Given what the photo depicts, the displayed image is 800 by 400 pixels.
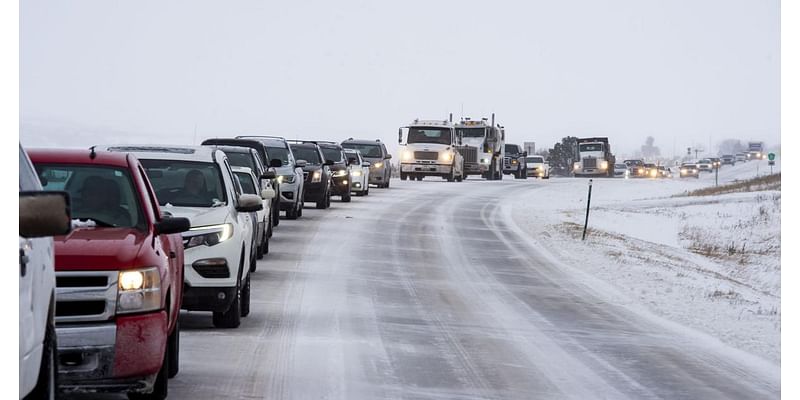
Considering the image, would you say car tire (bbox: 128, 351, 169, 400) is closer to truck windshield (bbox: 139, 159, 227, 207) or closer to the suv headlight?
the suv headlight

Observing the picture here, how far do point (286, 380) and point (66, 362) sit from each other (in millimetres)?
2906

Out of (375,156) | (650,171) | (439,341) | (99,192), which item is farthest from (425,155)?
(650,171)

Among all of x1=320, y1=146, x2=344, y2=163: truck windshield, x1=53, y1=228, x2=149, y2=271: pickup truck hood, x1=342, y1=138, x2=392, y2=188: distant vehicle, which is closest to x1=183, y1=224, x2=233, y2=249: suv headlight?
x1=53, y1=228, x2=149, y2=271: pickup truck hood

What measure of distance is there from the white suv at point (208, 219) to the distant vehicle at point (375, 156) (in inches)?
1419

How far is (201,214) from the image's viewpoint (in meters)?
14.1

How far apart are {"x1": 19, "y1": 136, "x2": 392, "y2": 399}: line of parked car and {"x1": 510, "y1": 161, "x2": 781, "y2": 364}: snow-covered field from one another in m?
5.44

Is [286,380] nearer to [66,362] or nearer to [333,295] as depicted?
[66,362]

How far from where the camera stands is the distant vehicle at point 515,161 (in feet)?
277

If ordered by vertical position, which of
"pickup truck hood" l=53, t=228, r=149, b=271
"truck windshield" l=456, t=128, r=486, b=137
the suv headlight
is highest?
"truck windshield" l=456, t=128, r=486, b=137

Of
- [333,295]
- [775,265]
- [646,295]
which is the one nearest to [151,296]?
[333,295]

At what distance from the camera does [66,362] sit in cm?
796

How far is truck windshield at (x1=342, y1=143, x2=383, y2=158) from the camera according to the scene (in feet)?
169

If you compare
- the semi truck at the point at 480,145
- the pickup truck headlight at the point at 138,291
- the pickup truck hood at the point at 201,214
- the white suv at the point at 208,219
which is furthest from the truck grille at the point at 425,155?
the pickup truck headlight at the point at 138,291
